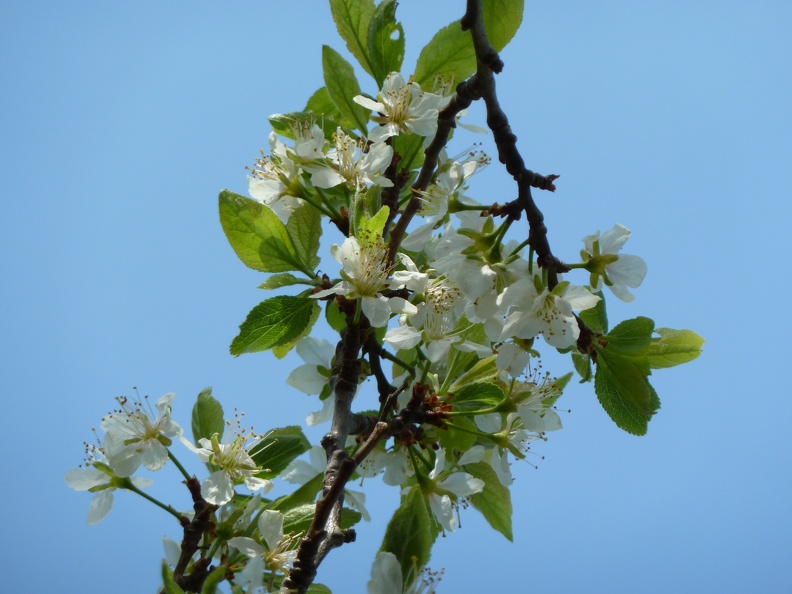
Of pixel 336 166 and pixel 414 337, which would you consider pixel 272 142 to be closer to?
pixel 336 166

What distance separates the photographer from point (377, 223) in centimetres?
90

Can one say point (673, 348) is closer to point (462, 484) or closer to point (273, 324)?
point (462, 484)

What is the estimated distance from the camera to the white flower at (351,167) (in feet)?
3.38

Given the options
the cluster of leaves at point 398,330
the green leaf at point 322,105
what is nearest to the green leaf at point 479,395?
the cluster of leaves at point 398,330

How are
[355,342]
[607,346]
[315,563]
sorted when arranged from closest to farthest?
[315,563] < [607,346] < [355,342]

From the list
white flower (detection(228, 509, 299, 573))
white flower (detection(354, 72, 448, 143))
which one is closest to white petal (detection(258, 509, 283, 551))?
white flower (detection(228, 509, 299, 573))

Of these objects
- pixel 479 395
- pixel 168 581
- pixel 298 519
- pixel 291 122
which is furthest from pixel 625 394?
pixel 291 122

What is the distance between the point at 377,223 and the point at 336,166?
8.1 inches

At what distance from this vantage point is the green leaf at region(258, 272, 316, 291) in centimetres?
106

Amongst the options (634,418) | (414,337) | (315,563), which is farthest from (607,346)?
(315,563)

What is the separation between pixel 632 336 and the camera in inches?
35.3

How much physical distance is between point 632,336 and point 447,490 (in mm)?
332

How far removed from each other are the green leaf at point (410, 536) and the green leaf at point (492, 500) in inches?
11.6

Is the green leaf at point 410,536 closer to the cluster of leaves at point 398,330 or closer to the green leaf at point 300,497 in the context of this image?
the cluster of leaves at point 398,330
